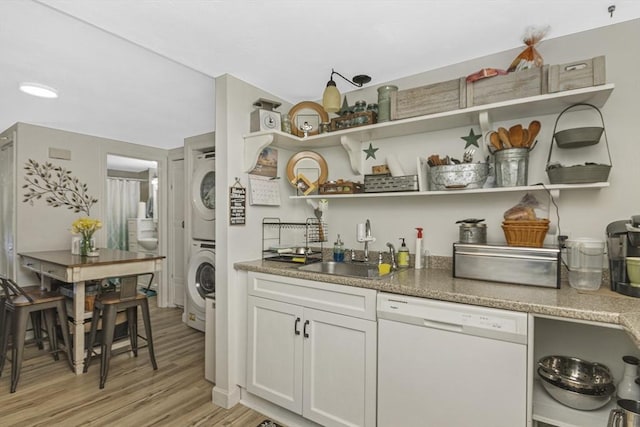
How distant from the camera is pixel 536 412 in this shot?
51.6 inches

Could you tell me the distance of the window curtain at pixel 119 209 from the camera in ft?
18.9

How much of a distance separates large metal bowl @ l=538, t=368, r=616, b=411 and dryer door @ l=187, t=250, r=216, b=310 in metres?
3.02

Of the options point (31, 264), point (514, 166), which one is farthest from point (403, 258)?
point (31, 264)

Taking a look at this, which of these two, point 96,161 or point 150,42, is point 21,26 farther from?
point 96,161

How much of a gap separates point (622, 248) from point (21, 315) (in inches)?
149

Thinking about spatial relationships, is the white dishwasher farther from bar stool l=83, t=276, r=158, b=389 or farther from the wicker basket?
bar stool l=83, t=276, r=158, b=389

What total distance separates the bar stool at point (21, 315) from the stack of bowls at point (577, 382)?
3.36m

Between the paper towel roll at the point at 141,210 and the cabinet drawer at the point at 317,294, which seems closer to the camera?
the cabinet drawer at the point at 317,294

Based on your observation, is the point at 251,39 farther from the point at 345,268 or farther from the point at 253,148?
the point at 345,268

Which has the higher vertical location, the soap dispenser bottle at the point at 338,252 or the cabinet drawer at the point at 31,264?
the soap dispenser bottle at the point at 338,252

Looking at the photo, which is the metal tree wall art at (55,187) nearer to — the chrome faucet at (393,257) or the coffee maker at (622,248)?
the chrome faucet at (393,257)

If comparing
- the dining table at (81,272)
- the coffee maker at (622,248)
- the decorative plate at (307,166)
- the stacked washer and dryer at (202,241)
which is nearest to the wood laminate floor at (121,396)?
the dining table at (81,272)

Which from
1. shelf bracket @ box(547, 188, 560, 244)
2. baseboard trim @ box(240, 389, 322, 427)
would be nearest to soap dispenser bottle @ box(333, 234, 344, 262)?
baseboard trim @ box(240, 389, 322, 427)

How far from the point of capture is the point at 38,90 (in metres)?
2.44
